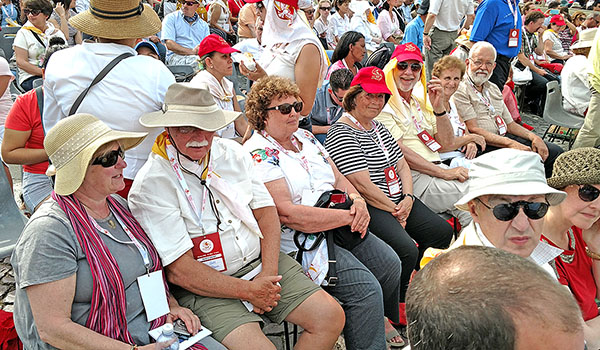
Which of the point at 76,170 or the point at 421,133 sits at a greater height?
the point at 76,170

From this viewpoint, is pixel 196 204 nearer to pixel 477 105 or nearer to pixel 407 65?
pixel 407 65

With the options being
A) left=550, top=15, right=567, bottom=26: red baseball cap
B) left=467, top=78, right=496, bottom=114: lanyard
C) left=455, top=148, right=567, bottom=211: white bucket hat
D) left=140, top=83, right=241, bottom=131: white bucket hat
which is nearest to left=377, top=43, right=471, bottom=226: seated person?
left=467, top=78, right=496, bottom=114: lanyard

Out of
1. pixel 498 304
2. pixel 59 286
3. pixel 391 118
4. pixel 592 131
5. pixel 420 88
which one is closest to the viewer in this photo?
pixel 498 304

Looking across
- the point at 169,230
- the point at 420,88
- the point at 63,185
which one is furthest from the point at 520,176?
the point at 420,88

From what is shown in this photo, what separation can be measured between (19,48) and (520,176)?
5.53m

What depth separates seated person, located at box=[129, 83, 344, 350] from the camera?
2.26m

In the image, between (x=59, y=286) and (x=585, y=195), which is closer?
(x=59, y=286)

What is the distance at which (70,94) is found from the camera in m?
2.29

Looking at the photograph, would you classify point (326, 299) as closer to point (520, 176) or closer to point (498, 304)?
point (520, 176)

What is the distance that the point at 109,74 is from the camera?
2271mm

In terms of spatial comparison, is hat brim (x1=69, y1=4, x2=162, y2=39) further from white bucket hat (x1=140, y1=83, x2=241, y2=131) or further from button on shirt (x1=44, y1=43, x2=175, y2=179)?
white bucket hat (x1=140, y1=83, x2=241, y2=131)

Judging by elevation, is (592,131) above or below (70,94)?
below

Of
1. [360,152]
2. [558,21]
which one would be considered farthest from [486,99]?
[558,21]

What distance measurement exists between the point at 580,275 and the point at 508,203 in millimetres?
680
